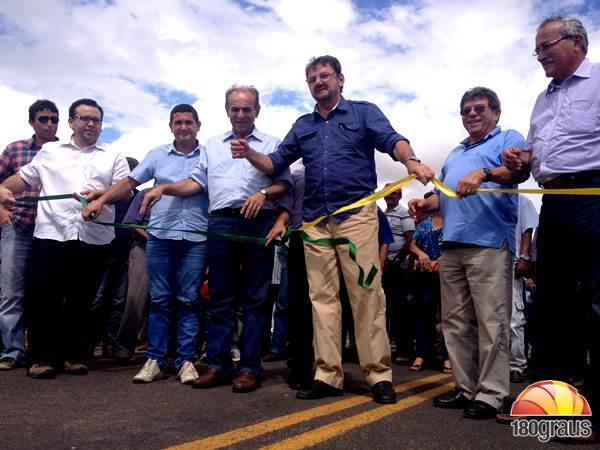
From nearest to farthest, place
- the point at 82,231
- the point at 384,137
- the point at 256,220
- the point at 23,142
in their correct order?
1. the point at 384,137
2. the point at 256,220
3. the point at 82,231
4. the point at 23,142

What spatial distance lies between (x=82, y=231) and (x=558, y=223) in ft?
11.9

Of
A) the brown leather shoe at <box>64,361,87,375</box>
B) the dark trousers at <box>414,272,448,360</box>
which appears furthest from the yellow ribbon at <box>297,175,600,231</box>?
the dark trousers at <box>414,272,448,360</box>

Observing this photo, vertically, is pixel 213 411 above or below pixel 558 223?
below

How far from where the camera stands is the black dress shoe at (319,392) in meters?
3.72

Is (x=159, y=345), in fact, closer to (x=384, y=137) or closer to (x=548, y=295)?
(x=384, y=137)

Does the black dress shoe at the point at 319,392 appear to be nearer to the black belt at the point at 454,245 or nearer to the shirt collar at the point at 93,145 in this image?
the black belt at the point at 454,245

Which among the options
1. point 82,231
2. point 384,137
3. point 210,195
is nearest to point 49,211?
point 82,231

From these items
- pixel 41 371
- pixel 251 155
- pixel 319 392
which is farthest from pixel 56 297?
pixel 319 392

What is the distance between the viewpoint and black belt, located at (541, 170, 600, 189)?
3.08 meters

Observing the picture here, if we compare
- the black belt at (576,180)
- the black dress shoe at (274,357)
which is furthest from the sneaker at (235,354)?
the black belt at (576,180)

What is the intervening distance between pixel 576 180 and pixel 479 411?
1.52 m

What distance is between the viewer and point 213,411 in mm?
3271

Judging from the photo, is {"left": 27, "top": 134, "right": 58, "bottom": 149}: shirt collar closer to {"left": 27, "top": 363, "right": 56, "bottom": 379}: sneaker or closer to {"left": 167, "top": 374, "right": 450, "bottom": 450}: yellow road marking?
{"left": 27, "top": 363, "right": 56, "bottom": 379}: sneaker

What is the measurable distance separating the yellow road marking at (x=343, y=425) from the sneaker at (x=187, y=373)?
1.54 metres
